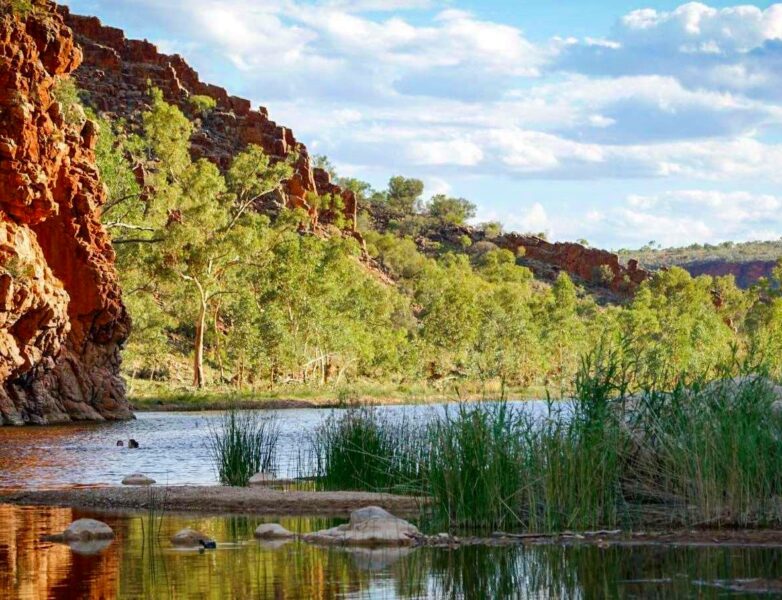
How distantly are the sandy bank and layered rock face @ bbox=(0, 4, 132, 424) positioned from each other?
1954 cm

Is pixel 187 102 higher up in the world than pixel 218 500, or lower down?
higher up

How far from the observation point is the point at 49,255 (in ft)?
132

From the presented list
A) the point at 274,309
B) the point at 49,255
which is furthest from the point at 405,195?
the point at 49,255

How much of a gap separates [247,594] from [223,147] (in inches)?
3957

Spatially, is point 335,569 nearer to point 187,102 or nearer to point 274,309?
point 274,309

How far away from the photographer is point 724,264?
168 meters

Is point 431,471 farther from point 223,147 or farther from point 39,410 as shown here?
point 223,147

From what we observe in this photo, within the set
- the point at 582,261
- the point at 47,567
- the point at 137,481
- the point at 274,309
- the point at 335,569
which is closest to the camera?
the point at 335,569

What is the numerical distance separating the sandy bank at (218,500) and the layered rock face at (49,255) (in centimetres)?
1954

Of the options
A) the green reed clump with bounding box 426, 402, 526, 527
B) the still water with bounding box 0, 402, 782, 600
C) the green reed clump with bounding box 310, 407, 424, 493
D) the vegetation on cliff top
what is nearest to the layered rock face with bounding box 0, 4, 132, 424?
the vegetation on cliff top

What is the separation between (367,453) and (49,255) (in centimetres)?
2690

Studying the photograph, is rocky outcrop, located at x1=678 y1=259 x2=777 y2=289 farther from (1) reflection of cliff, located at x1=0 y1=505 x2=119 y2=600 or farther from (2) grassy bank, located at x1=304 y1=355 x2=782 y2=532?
(1) reflection of cliff, located at x1=0 y1=505 x2=119 y2=600

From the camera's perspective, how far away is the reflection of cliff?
9891 mm

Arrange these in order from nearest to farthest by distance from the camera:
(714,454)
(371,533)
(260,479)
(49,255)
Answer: (714,454) → (371,533) → (260,479) → (49,255)
